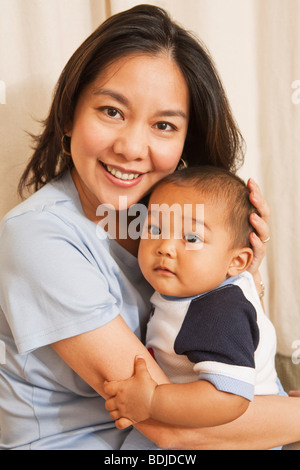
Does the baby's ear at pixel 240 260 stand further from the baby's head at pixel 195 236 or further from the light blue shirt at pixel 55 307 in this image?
the light blue shirt at pixel 55 307

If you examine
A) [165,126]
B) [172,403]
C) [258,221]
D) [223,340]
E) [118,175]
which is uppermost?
[165,126]

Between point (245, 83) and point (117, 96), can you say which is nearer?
point (117, 96)

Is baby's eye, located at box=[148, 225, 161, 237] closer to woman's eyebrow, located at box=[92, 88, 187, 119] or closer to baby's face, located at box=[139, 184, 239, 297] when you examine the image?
baby's face, located at box=[139, 184, 239, 297]

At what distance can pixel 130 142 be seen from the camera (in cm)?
117

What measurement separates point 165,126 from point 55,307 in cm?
50

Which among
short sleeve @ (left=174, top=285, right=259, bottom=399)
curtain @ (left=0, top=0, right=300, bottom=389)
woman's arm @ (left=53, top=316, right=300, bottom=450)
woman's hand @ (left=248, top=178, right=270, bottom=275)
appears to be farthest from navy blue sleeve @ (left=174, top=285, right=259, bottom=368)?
curtain @ (left=0, top=0, right=300, bottom=389)

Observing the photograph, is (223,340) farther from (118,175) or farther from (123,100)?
(123,100)

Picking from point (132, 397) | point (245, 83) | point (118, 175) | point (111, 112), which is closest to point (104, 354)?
point (132, 397)

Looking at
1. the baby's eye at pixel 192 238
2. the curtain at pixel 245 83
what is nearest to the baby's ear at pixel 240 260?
the baby's eye at pixel 192 238

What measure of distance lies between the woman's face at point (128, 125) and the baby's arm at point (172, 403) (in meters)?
0.44

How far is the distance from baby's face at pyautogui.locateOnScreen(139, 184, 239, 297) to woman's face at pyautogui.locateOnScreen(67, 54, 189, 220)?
0.43 feet

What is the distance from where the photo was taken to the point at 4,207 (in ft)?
5.06
